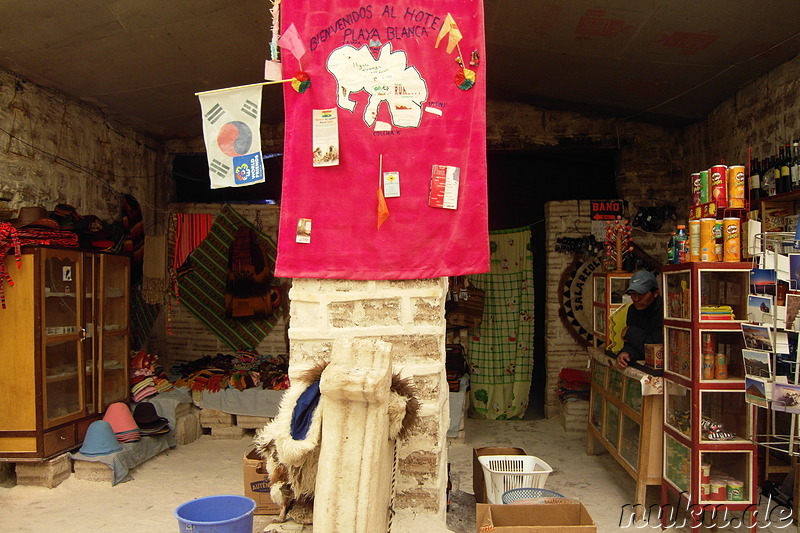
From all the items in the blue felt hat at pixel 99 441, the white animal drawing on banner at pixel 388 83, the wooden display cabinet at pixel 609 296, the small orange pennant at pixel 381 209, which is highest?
the white animal drawing on banner at pixel 388 83

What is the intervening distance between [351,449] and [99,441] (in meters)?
4.18

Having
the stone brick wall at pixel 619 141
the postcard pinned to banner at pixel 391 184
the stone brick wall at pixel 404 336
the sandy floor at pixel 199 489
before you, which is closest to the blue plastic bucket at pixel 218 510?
the sandy floor at pixel 199 489

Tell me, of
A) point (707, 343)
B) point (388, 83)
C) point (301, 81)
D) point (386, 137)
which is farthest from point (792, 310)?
point (301, 81)

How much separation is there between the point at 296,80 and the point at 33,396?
12.3 ft

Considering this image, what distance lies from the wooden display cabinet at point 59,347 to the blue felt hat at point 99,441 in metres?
0.16

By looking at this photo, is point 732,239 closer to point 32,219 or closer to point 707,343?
point 707,343

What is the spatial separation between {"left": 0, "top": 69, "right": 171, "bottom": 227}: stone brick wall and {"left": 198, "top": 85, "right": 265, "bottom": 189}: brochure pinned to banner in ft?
10.2

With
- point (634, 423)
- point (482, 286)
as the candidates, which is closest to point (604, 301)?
point (634, 423)

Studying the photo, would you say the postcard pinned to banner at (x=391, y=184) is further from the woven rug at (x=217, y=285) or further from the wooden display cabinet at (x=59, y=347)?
the woven rug at (x=217, y=285)

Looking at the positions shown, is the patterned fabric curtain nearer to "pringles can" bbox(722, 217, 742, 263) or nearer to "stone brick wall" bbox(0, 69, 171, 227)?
"pringles can" bbox(722, 217, 742, 263)

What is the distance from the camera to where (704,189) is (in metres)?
4.00

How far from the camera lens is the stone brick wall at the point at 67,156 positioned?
206 inches

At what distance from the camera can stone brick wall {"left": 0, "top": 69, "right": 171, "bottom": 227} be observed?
522cm

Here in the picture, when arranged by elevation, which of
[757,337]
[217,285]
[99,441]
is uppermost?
[217,285]
